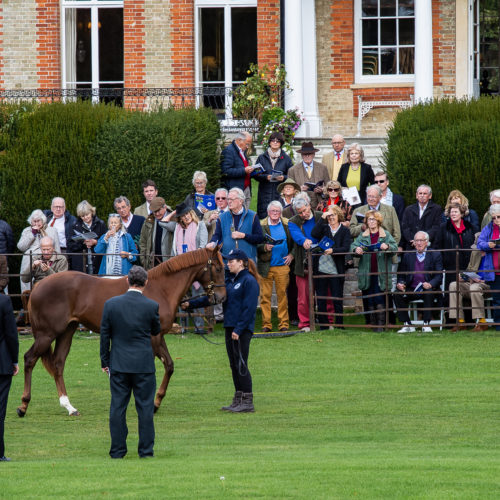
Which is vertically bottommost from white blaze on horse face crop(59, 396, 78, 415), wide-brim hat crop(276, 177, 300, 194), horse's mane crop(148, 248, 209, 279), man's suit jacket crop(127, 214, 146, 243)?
white blaze on horse face crop(59, 396, 78, 415)

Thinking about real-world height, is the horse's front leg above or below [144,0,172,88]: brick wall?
below

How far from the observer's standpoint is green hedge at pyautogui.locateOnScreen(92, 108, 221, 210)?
20750mm

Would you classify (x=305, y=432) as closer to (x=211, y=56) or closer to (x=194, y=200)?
(x=194, y=200)

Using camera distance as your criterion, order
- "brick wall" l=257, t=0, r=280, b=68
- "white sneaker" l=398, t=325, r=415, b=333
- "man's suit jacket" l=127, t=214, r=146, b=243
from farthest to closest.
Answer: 1. "brick wall" l=257, t=0, r=280, b=68
2. "man's suit jacket" l=127, t=214, r=146, b=243
3. "white sneaker" l=398, t=325, r=415, b=333

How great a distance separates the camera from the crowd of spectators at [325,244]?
17.9 m

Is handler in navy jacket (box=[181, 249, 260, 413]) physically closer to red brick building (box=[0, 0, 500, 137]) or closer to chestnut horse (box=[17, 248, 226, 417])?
chestnut horse (box=[17, 248, 226, 417])

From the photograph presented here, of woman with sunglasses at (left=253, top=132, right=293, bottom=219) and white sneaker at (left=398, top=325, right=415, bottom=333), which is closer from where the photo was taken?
white sneaker at (left=398, top=325, right=415, bottom=333)

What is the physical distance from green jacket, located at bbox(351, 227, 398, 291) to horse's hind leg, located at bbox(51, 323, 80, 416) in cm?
568

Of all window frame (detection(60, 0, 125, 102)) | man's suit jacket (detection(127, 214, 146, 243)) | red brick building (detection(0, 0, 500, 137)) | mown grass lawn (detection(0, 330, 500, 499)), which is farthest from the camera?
window frame (detection(60, 0, 125, 102))

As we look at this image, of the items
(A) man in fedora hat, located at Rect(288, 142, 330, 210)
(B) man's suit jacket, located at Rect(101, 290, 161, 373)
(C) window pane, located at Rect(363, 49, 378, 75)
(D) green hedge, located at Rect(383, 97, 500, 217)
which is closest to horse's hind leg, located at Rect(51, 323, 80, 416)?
(B) man's suit jacket, located at Rect(101, 290, 161, 373)

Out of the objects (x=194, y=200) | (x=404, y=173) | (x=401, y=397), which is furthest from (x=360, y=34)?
(x=401, y=397)

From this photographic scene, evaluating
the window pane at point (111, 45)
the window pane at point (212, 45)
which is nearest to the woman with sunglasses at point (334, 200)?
the window pane at point (212, 45)

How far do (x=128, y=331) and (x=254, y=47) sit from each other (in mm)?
17605

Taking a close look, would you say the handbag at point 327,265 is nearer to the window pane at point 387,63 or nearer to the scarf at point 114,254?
the scarf at point 114,254
